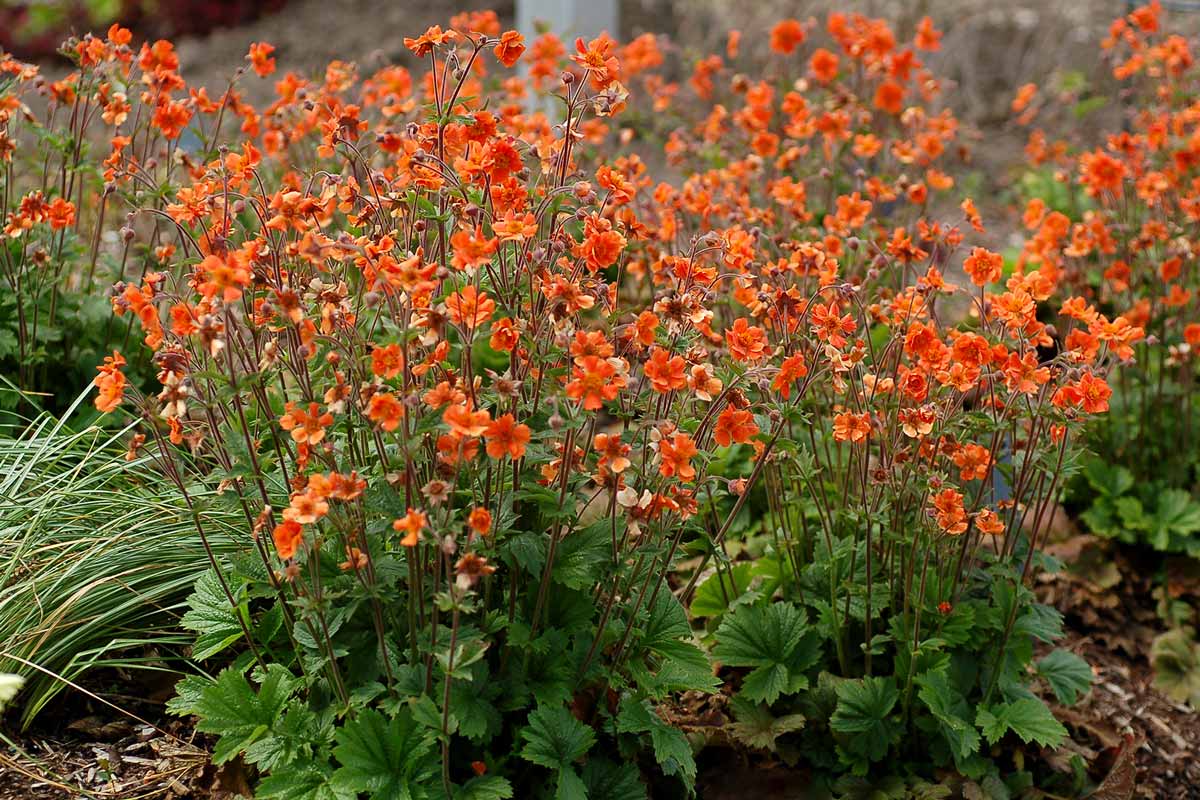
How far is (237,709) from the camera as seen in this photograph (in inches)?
88.5

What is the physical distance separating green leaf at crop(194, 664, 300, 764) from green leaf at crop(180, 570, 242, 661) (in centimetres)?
11

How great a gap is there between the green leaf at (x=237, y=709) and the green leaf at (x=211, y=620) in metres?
0.11

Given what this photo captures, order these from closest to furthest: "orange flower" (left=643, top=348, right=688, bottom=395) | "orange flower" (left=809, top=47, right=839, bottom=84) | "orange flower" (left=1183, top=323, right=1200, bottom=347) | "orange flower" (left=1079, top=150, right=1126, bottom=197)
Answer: "orange flower" (left=643, top=348, right=688, bottom=395) → "orange flower" (left=1183, top=323, right=1200, bottom=347) → "orange flower" (left=1079, top=150, right=1126, bottom=197) → "orange flower" (left=809, top=47, right=839, bottom=84)

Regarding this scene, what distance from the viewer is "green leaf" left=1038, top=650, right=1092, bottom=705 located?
2.92 metres

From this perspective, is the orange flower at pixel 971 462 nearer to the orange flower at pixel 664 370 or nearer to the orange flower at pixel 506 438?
the orange flower at pixel 664 370

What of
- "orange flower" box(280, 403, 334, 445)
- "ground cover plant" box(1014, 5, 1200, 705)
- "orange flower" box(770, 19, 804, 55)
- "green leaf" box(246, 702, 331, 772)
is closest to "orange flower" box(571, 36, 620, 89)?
"orange flower" box(280, 403, 334, 445)

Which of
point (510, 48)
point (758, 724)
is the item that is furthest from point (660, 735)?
point (510, 48)

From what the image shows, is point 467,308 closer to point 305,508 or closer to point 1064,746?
point 305,508

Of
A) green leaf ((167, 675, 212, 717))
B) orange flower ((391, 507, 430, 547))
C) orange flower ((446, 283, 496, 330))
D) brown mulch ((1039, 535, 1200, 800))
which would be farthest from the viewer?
brown mulch ((1039, 535, 1200, 800))

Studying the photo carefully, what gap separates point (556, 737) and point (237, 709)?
0.58 metres

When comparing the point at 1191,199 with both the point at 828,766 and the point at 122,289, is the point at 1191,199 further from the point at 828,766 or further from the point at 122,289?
the point at 122,289

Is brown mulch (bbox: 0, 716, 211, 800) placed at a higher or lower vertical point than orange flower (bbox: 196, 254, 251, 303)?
lower

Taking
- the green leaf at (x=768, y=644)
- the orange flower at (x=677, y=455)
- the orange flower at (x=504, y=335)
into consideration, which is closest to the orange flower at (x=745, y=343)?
the orange flower at (x=677, y=455)

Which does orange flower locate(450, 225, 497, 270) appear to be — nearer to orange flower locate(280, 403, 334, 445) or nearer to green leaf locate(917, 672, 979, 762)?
orange flower locate(280, 403, 334, 445)
